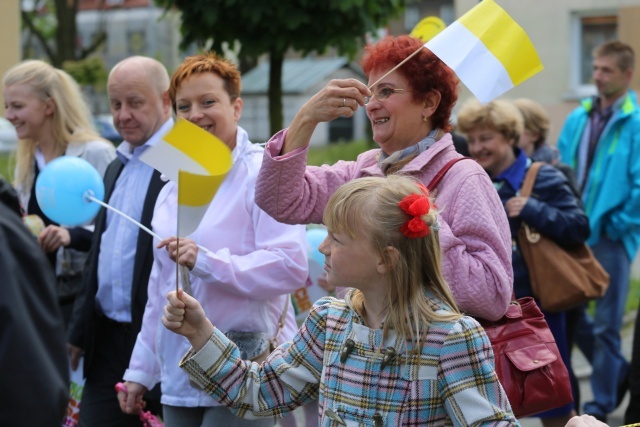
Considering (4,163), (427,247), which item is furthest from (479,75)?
(4,163)

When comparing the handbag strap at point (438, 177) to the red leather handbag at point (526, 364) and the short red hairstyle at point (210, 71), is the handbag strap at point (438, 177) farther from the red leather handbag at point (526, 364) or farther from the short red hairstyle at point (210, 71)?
the short red hairstyle at point (210, 71)

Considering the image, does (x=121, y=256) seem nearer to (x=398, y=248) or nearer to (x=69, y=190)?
(x=69, y=190)

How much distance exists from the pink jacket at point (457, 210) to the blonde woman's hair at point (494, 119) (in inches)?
92.5

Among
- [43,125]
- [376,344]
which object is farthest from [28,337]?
[43,125]

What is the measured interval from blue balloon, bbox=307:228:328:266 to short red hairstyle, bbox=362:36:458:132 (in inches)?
83.1

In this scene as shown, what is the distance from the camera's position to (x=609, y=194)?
776cm

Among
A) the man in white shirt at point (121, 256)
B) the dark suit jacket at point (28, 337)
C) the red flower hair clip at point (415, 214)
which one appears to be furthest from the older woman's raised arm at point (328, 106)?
the dark suit jacket at point (28, 337)

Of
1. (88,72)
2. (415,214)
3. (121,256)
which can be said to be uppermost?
(415,214)

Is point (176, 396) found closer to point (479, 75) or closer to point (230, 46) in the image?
point (479, 75)

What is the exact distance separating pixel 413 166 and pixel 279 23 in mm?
6604

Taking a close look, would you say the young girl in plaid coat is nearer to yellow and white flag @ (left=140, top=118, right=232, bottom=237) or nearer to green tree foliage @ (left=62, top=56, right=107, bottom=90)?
yellow and white flag @ (left=140, top=118, right=232, bottom=237)

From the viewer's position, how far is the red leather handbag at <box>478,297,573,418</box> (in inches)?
137

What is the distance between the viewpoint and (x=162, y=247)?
4.10 meters

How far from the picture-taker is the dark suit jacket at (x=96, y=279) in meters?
4.64
